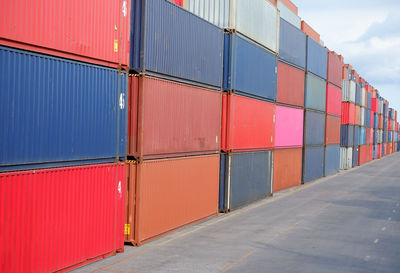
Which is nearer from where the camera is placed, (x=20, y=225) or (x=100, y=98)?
(x=20, y=225)

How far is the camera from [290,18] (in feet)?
128

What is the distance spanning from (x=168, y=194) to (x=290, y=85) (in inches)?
785

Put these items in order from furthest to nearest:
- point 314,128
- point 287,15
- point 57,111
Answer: point 314,128 < point 287,15 < point 57,111

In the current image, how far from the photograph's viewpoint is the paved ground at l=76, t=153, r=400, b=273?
14.8m

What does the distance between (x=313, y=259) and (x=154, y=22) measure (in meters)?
9.90

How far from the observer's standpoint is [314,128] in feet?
141

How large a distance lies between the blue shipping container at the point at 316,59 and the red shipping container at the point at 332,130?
493cm

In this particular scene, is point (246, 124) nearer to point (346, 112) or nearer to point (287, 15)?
point (287, 15)

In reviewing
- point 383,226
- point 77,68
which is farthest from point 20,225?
point 383,226

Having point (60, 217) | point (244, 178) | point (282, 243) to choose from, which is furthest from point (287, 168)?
point (60, 217)

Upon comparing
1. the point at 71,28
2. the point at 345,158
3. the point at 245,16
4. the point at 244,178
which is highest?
the point at 245,16

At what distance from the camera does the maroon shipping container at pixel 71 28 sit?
11.6 m

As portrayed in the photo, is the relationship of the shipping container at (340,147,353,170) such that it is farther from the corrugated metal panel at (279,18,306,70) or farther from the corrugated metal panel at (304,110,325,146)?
the corrugated metal panel at (279,18,306,70)

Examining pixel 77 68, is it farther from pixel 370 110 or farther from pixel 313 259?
pixel 370 110
